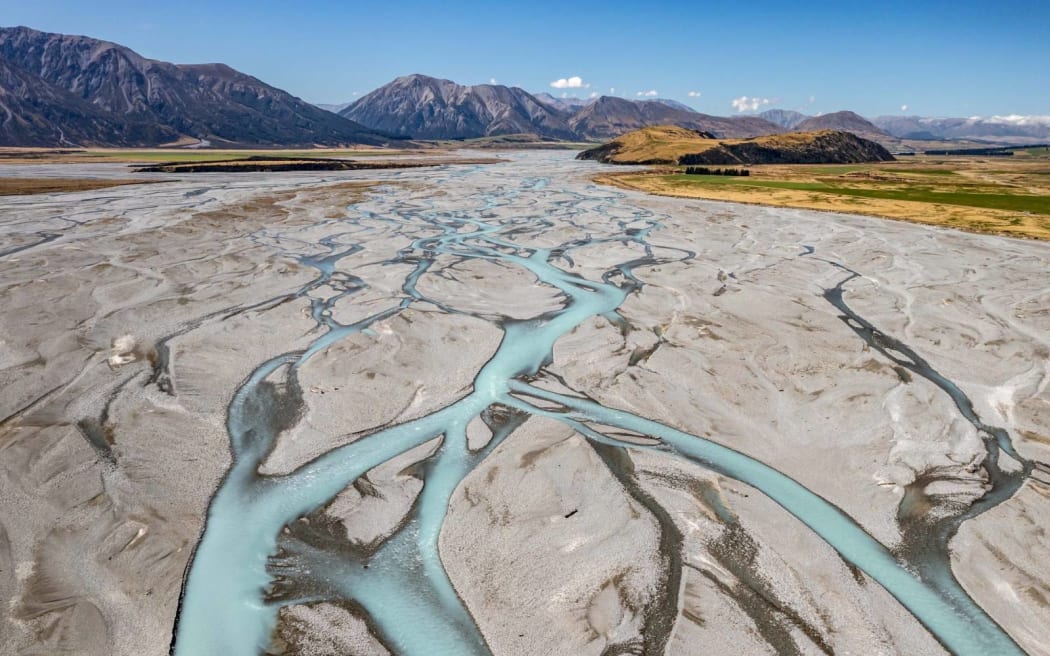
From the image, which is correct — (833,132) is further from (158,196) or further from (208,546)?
(208,546)

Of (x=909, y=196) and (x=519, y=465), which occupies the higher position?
(x=909, y=196)

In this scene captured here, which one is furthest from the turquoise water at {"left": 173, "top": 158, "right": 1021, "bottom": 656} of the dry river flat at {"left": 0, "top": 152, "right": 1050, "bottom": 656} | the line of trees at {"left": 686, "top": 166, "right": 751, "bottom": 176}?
the line of trees at {"left": 686, "top": 166, "right": 751, "bottom": 176}

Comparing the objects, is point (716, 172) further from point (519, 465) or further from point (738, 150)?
point (519, 465)

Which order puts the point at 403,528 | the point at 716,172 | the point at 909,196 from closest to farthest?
the point at 403,528 → the point at 909,196 → the point at 716,172

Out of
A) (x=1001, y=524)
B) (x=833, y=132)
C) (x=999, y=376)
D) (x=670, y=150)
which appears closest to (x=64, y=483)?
(x=1001, y=524)

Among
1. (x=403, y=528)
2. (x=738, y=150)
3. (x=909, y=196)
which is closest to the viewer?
(x=403, y=528)

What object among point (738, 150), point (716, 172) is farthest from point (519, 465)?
point (738, 150)

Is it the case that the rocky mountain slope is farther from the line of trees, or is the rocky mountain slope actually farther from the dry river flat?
the dry river flat
